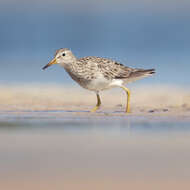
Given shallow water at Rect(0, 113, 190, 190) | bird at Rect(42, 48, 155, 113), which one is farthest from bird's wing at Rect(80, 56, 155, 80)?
shallow water at Rect(0, 113, 190, 190)

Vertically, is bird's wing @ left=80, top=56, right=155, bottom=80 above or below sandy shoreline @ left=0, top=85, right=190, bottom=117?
above

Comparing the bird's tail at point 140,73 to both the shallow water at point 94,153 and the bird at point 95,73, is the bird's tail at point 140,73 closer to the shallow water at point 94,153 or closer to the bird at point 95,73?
the bird at point 95,73

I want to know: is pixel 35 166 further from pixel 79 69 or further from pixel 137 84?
pixel 137 84

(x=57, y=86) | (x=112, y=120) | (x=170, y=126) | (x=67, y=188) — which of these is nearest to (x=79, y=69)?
(x=112, y=120)

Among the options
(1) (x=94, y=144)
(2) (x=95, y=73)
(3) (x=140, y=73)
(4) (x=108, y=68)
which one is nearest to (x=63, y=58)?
(2) (x=95, y=73)

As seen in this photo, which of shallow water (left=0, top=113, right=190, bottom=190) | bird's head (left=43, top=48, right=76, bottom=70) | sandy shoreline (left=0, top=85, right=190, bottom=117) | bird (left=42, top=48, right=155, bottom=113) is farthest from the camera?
bird's head (left=43, top=48, right=76, bottom=70)

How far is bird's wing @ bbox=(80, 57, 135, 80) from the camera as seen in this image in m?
14.4

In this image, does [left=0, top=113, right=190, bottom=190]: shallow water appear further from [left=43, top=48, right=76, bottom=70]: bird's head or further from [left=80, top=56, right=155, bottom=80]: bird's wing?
[left=43, top=48, right=76, bottom=70]: bird's head

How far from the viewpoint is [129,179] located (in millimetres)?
7418

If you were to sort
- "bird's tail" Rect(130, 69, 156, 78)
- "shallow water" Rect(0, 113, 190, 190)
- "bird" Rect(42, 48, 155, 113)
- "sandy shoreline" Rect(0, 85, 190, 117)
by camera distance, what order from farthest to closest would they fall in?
1. "bird's tail" Rect(130, 69, 156, 78)
2. "sandy shoreline" Rect(0, 85, 190, 117)
3. "bird" Rect(42, 48, 155, 113)
4. "shallow water" Rect(0, 113, 190, 190)

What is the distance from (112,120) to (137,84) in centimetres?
768

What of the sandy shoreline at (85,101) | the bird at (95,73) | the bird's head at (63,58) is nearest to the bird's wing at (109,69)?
the bird at (95,73)

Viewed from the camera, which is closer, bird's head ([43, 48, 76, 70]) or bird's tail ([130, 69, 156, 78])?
bird's head ([43, 48, 76, 70])

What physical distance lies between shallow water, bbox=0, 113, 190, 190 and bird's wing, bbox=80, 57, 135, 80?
5.35ft
